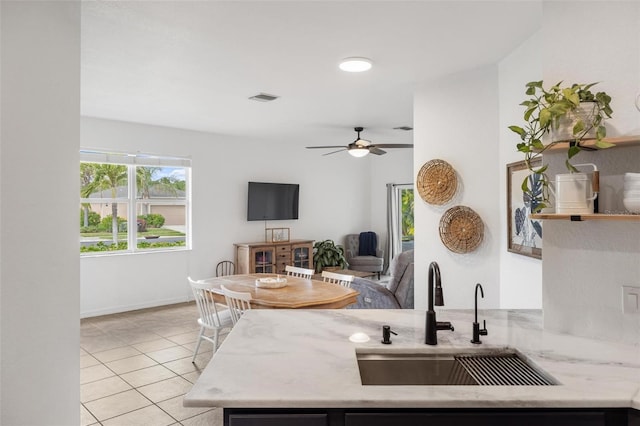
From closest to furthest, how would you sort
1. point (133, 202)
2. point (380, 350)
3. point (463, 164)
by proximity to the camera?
point (380, 350) → point (463, 164) → point (133, 202)

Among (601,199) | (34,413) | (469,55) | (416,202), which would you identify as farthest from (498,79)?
(34,413)

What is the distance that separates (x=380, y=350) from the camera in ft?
5.15

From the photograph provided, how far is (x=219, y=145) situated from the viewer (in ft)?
21.8

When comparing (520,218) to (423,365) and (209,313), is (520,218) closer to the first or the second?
(423,365)

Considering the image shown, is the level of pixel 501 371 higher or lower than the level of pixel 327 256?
higher

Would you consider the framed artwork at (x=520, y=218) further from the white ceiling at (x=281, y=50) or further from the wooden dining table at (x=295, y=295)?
the wooden dining table at (x=295, y=295)

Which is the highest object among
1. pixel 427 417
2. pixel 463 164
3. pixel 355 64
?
pixel 355 64

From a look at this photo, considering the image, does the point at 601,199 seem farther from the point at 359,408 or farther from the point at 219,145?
the point at 219,145

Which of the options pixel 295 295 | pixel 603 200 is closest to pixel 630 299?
pixel 603 200

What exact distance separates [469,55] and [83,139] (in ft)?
15.0

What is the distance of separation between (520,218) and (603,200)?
→ 1.40 meters

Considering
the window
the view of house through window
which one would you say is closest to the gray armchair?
the view of house through window

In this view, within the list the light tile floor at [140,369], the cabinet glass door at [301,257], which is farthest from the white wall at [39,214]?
the cabinet glass door at [301,257]

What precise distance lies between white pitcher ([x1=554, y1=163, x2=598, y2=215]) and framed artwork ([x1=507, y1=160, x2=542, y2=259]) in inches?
50.1
